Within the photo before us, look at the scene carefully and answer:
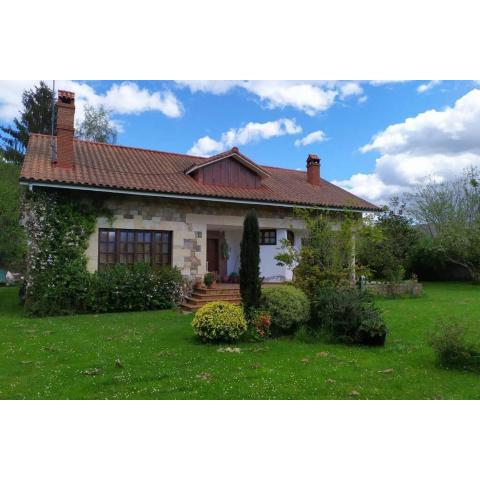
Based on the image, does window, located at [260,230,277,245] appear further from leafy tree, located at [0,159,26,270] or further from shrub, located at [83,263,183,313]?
Answer: leafy tree, located at [0,159,26,270]

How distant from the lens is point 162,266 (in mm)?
14406

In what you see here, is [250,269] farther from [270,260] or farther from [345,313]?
[270,260]

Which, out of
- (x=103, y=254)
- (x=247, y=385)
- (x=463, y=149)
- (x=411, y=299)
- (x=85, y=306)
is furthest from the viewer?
(x=463, y=149)

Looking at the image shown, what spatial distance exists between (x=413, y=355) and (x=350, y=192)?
48.4ft

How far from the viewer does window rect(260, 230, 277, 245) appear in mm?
16861

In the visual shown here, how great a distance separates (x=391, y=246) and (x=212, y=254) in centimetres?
883

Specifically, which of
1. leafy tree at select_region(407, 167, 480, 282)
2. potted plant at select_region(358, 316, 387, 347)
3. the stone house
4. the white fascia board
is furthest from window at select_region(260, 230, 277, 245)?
leafy tree at select_region(407, 167, 480, 282)

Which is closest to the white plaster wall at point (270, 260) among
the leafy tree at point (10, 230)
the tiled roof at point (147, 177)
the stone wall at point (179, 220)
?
the stone wall at point (179, 220)

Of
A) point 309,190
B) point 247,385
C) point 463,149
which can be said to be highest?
point 463,149

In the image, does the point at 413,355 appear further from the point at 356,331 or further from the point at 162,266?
the point at 162,266

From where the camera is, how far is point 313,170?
21.0 meters

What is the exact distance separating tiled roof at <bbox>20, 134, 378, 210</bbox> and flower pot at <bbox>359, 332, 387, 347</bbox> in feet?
26.2

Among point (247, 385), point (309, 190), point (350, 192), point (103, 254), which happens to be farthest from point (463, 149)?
point (247, 385)

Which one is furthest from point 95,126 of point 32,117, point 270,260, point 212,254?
point 270,260
